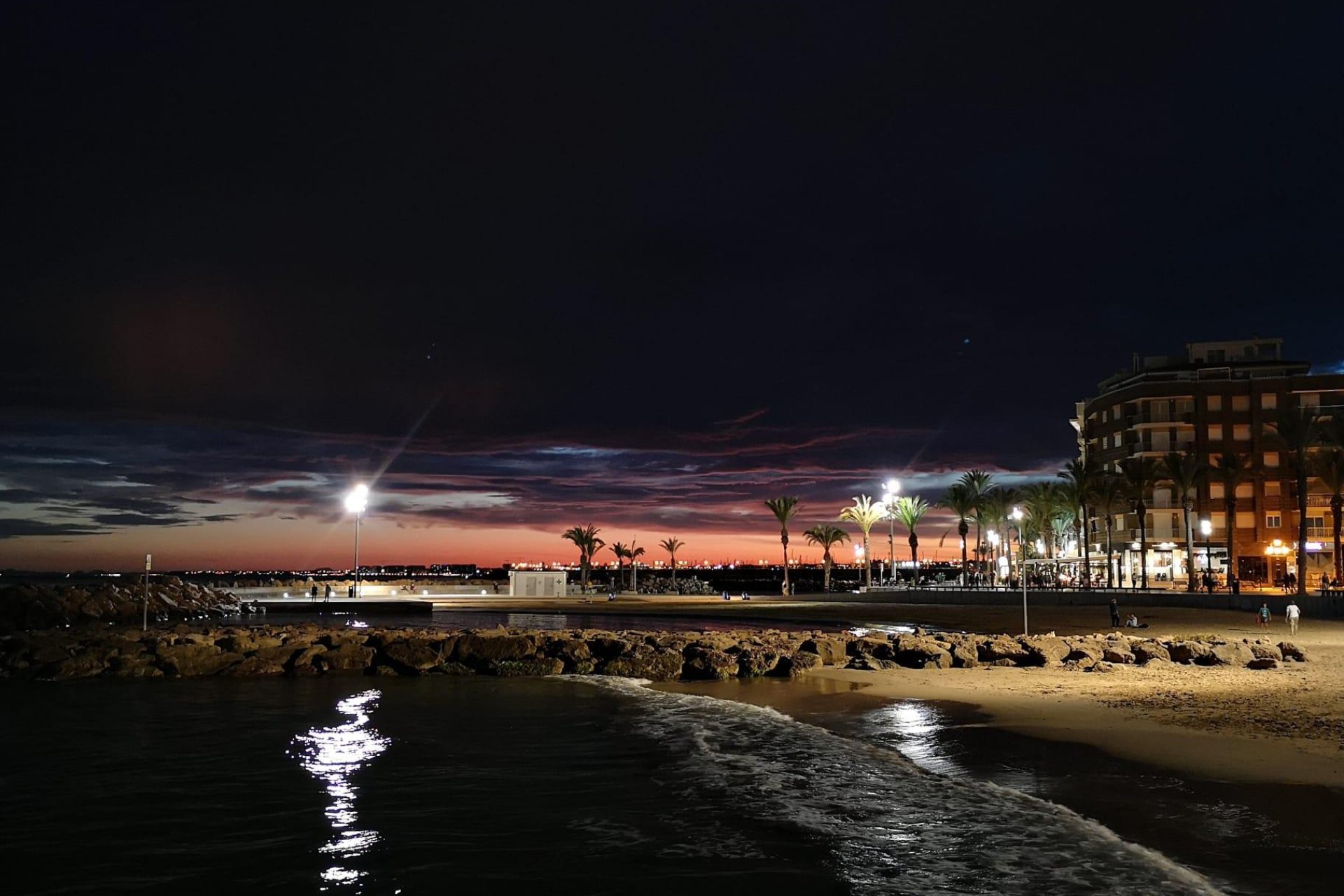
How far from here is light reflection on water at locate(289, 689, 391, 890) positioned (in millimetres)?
12023

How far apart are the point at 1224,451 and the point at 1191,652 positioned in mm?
78826


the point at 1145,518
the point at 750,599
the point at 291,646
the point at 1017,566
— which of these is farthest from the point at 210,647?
the point at 1017,566

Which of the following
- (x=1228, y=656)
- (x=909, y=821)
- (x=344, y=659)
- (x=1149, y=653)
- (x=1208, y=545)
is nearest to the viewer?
(x=909, y=821)

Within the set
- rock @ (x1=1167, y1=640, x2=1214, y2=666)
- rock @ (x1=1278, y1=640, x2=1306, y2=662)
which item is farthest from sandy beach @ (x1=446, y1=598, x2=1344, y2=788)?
rock @ (x1=1167, y1=640, x2=1214, y2=666)

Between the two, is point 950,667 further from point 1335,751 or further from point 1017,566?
point 1017,566

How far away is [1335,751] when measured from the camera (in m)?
16.5

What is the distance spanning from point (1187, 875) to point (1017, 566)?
11346 cm

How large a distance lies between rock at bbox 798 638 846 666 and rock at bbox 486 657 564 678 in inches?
329

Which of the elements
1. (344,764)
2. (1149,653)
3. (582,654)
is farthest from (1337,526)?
(344,764)

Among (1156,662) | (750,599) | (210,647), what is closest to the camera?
(1156,662)

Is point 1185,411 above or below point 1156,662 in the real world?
above

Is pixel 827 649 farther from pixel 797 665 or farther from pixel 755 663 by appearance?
pixel 755 663

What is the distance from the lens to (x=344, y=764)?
57.0 feet

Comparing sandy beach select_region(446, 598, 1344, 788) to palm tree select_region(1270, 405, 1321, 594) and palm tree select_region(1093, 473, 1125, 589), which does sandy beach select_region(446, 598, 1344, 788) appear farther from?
palm tree select_region(1093, 473, 1125, 589)
